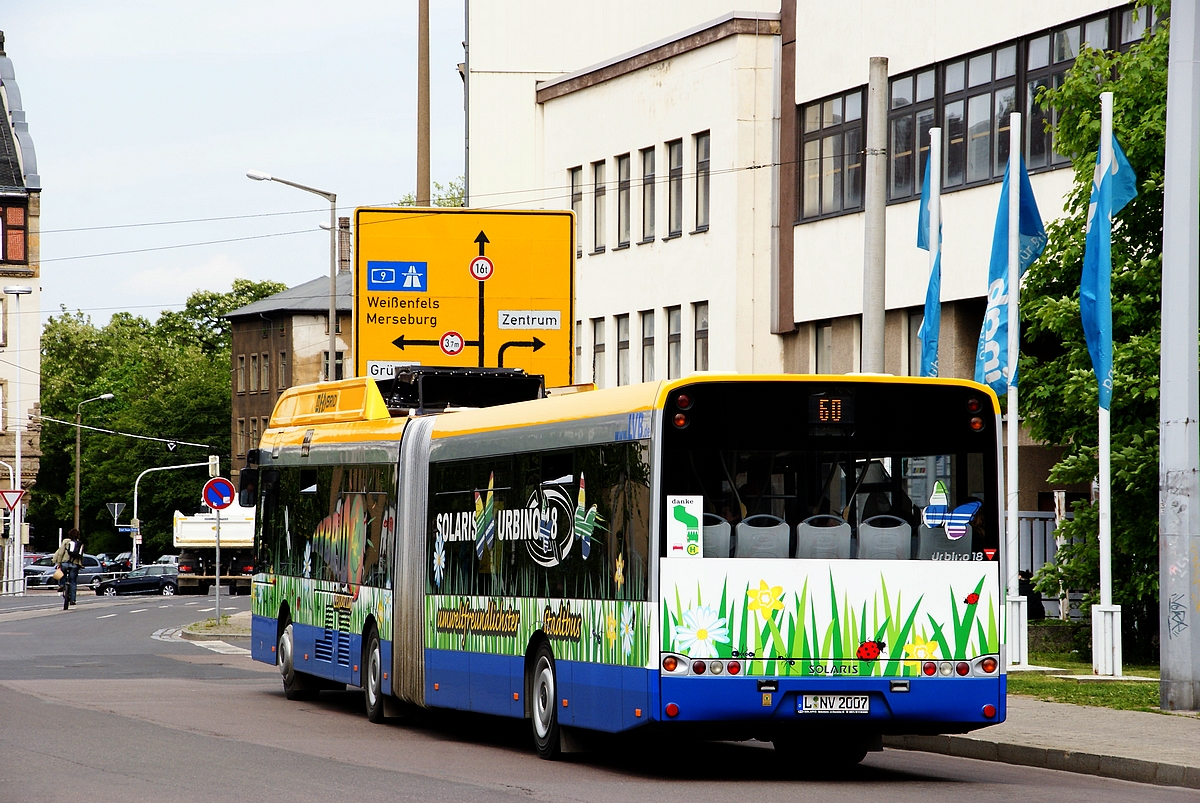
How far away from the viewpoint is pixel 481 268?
99.5 ft

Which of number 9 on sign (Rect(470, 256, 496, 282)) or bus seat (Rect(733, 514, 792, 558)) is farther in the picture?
number 9 on sign (Rect(470, 256, 496, 282))

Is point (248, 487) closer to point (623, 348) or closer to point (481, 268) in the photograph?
point (481, 268)

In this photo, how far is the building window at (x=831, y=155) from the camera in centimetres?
3850

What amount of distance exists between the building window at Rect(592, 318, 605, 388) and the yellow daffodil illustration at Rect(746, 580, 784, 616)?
34246 millimetres

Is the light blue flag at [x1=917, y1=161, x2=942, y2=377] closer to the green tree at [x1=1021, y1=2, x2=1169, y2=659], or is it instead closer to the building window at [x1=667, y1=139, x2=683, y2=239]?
the green tree at [x1=1021, y1=2, x2=1169, y2=659]

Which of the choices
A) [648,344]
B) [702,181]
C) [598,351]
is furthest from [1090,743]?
[598,351]

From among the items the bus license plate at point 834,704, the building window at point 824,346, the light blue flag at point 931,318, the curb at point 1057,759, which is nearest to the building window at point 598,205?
the building window at point 824,346

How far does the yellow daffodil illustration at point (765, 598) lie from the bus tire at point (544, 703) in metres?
2.16

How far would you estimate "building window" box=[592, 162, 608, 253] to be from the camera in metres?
47.5

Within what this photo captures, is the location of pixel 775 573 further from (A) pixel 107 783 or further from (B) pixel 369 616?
(B) pixel 369 616

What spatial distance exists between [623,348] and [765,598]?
3344cm

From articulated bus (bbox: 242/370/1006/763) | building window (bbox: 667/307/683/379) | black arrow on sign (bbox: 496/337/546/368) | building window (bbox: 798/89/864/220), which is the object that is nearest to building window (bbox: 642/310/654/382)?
building window (bbox: 667/307/683/379)

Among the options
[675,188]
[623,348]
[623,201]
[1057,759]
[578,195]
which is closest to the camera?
[1057,759]

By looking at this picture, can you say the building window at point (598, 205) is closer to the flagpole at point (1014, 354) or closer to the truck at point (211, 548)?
the flagpole at point (1014, 354)
